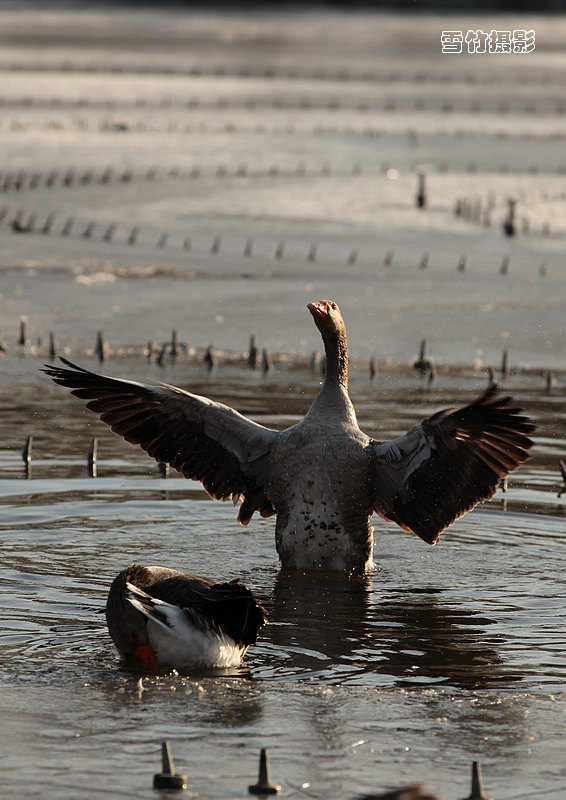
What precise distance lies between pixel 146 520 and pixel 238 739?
5.44 metres

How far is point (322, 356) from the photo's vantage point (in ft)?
65.2

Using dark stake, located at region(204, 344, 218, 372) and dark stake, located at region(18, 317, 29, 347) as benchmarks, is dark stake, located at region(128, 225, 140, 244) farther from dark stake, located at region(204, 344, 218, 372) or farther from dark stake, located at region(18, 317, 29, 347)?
dark stake, located at region(204, 344, 218, 372)

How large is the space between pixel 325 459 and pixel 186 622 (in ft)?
9.25

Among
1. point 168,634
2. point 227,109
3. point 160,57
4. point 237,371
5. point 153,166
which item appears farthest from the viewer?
point 160,57

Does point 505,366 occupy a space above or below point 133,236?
below

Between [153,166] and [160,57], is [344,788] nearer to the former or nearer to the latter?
[153,166]

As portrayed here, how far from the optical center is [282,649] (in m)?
9.22

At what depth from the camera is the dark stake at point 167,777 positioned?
20.8ft

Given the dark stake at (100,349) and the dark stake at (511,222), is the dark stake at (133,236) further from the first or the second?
the dark stake at (100,349)

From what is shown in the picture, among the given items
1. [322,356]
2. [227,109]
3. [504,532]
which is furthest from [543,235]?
[227,109]

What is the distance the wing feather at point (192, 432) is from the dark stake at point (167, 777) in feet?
16.6

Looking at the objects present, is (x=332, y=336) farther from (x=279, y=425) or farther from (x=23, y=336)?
(x=23, y=336)

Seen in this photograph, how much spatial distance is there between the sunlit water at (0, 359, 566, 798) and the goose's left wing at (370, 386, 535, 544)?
538 millimetres

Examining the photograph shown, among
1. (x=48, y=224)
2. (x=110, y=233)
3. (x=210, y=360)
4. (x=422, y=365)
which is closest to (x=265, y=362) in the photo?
(x=210, y=360)
